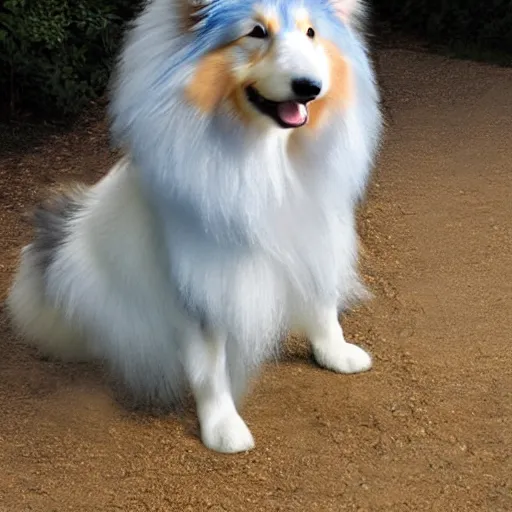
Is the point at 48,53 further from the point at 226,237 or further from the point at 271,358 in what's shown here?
the point at 226,237

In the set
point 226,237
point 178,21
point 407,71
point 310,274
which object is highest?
point 178,21

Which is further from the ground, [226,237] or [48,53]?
[226,237]

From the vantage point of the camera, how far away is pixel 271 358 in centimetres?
Result: 267

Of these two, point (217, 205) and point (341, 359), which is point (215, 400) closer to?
point (341, 359)

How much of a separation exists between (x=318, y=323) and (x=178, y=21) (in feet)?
3.30

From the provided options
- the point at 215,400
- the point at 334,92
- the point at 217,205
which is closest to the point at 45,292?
the point at 215,400

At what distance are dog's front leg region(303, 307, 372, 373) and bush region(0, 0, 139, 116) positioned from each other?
91.0 inches

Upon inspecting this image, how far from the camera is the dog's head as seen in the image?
5.97 ft

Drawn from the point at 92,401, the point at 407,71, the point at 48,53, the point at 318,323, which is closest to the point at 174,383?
the point at 92,401

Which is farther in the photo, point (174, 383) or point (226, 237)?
point (174, 383)

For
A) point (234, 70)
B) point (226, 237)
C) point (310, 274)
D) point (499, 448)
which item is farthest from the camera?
point (499, 448)

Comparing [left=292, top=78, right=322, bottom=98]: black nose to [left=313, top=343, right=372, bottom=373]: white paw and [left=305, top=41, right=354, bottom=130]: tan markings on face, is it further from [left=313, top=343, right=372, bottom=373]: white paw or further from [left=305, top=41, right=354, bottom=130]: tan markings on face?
[left=313, top=343, right=372, bottom=373]: white paw

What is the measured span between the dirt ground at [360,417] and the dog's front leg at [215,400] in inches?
1.5

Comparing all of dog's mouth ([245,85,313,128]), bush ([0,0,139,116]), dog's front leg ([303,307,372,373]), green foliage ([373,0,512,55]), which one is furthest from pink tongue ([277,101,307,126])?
green foliage ([373,0,512,55])
